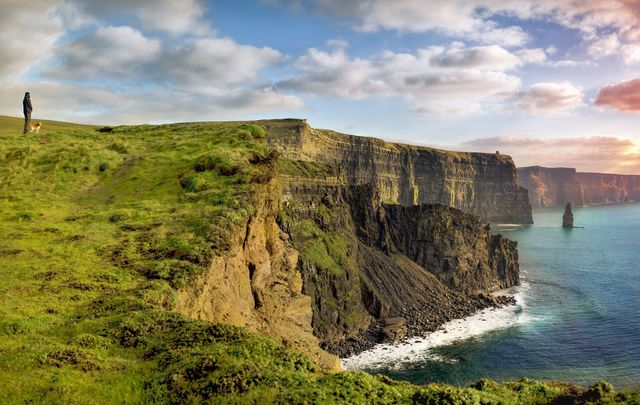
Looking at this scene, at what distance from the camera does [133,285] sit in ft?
74.2

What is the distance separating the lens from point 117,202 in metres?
34.8

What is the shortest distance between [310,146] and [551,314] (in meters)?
103

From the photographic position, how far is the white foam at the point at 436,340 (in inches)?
2682

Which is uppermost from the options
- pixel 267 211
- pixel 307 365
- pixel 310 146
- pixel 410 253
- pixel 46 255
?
pixel 310 146

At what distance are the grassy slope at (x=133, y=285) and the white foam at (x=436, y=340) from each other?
136ft

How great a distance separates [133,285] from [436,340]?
66.1m

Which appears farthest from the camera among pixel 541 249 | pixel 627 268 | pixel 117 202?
pixel 541 249

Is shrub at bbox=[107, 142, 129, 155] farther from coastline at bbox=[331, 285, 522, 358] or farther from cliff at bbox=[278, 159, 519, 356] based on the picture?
coastline at bbox=[331, 285, 522, 358]

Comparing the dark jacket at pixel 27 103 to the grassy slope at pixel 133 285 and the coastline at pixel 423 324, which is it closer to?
the grassy slope at pixel 133 285

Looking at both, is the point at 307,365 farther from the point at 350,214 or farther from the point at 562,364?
the point at 350,214

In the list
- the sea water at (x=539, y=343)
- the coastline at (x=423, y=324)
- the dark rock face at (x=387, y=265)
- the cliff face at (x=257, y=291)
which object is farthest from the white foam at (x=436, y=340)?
the cliff face at (x=257, y=291)

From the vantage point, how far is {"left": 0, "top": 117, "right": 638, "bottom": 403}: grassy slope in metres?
14.0

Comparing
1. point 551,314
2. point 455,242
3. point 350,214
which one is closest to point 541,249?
point 455,242

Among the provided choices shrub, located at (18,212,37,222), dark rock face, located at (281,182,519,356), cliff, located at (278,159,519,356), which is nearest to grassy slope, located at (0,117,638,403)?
shrub, located at (18,212,37,222)
